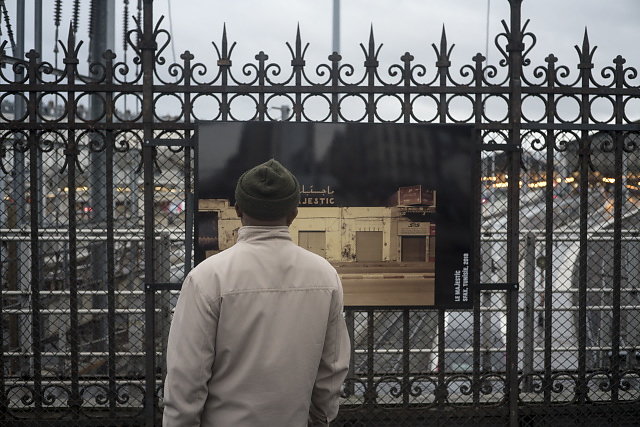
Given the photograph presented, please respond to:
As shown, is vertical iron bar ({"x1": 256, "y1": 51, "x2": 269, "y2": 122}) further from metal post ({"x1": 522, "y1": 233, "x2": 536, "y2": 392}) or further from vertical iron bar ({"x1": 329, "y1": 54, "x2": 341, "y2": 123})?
metal post ({"x1": 522, "y1": 233, "x2": 536, "y2": 392})

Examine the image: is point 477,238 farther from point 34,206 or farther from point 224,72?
point 34,206

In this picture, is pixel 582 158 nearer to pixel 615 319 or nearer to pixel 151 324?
pixel 615 319

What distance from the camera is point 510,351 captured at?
520 centimetres

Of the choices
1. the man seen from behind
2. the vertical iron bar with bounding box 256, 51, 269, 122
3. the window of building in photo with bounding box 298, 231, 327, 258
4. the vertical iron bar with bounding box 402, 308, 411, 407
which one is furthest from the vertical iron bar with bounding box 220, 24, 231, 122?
the man seen from behind

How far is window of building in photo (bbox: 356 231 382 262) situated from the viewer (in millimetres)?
4927

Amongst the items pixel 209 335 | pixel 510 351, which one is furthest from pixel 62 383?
pixel 510 351

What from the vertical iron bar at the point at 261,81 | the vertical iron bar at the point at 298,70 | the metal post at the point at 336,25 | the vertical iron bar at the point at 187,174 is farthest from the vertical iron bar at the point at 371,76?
the metal post at the point at 336,25

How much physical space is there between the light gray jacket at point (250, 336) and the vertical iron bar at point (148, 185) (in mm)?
2587

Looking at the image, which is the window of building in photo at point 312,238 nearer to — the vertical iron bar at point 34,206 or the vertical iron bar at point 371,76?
the vertical iron bar at point 371,76

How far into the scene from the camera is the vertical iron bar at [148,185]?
4.94 meters

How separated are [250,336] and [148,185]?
277cm

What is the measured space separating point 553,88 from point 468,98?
72cm

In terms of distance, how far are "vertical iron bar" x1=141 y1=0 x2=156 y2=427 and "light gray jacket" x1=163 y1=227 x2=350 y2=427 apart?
2.59 m

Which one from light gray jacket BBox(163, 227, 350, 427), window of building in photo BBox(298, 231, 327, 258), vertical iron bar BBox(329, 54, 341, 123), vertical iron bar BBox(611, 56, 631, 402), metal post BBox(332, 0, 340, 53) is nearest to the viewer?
light gray jacket BBox(163, 227, 350, 427)
